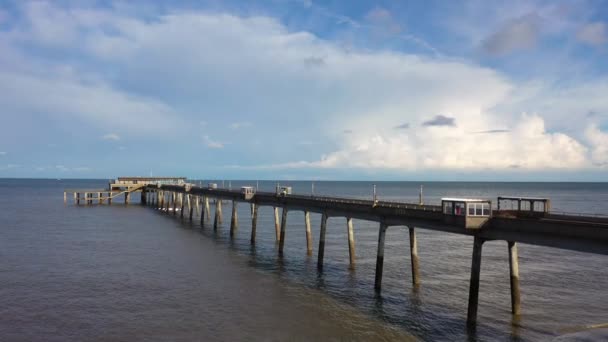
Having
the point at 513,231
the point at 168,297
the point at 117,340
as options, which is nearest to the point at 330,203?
the point at 168,297

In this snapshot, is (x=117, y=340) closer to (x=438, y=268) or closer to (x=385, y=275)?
(x=385, y=275)

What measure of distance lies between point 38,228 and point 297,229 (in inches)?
1672

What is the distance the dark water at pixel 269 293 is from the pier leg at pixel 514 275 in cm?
72

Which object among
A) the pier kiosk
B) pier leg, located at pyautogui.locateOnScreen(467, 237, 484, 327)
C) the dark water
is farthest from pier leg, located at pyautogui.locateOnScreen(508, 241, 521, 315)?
the pier kiosk

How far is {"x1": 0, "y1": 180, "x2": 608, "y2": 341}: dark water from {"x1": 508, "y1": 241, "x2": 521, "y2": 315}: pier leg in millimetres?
722

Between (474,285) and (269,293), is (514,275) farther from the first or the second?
(269,293)

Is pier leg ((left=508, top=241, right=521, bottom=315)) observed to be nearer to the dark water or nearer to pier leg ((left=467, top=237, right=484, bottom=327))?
the dark water

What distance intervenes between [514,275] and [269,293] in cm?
1748

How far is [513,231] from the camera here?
87.6ft

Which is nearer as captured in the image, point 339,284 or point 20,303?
point 20,303

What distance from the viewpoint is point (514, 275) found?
28.9 metres

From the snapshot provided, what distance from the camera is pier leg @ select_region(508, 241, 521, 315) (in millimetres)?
28516

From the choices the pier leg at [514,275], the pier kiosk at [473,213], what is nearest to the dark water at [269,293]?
the pier leg at [514,275]

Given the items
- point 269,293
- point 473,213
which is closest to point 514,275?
point 473,213
